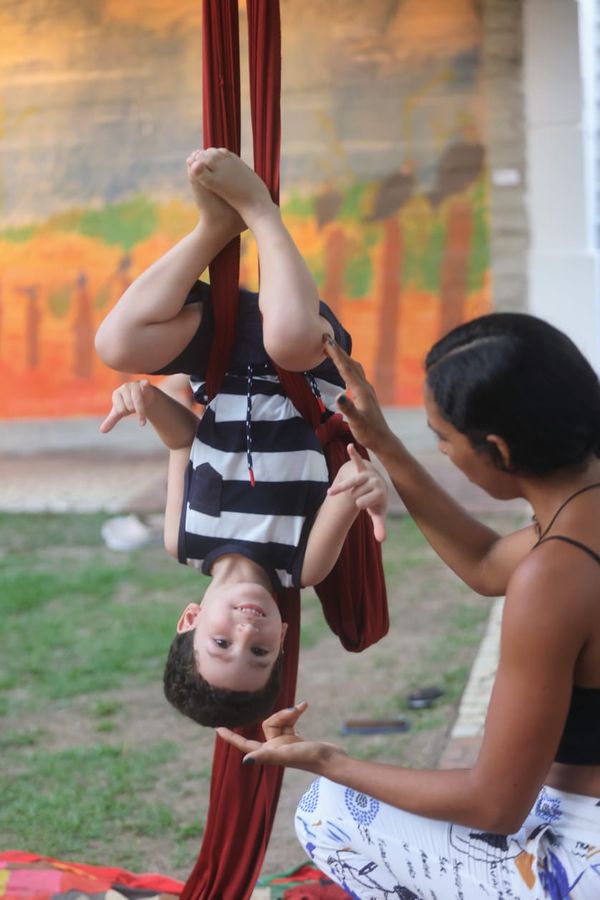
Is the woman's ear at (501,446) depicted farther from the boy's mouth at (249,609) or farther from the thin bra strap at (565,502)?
the boy's mouth at (249,609)

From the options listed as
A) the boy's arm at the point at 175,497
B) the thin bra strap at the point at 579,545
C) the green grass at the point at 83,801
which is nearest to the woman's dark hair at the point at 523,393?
the thin bra strap at the point at 579,545

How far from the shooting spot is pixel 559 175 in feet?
23.3

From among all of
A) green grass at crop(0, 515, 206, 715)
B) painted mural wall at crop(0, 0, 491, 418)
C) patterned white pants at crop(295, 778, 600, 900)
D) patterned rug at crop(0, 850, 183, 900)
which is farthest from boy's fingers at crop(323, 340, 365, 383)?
painted mural wall at crop(0, 0, 491, 418)

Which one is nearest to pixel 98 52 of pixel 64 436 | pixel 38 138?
pixel 38 138

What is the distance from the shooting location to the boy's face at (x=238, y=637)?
2.06 metres

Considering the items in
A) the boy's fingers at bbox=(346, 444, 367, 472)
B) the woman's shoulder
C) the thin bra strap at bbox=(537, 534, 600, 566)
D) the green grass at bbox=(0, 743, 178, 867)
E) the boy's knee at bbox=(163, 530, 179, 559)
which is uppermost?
the boy's fingers at bbox=(346, 444, 367, 472)

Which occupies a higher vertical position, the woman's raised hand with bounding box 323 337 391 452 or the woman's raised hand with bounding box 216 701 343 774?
the woman's raised hand with bounding box 323 337 391 452

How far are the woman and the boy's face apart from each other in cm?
16

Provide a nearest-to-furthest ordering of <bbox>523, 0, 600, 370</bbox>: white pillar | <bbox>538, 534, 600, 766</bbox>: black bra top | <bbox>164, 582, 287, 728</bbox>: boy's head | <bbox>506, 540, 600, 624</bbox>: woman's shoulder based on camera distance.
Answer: <bbox>506, 540, 600, 624</bbox>: woman's shoulder
<bbox>538, 534, 600, 766</bbox>: black bra top
<bbox>164, 582, 287, 728</bbox>: boy's head
<bbox>523, 0, 600, 370</bbox>: white pillar

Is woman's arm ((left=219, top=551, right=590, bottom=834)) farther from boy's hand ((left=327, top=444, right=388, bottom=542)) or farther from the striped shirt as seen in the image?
the striped shirt

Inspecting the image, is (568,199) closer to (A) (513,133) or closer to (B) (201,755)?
(A) (513,133)

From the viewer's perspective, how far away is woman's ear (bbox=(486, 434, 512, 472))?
168 centimetres

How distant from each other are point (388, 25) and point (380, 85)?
0.36 metres

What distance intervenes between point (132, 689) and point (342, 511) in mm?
2563
